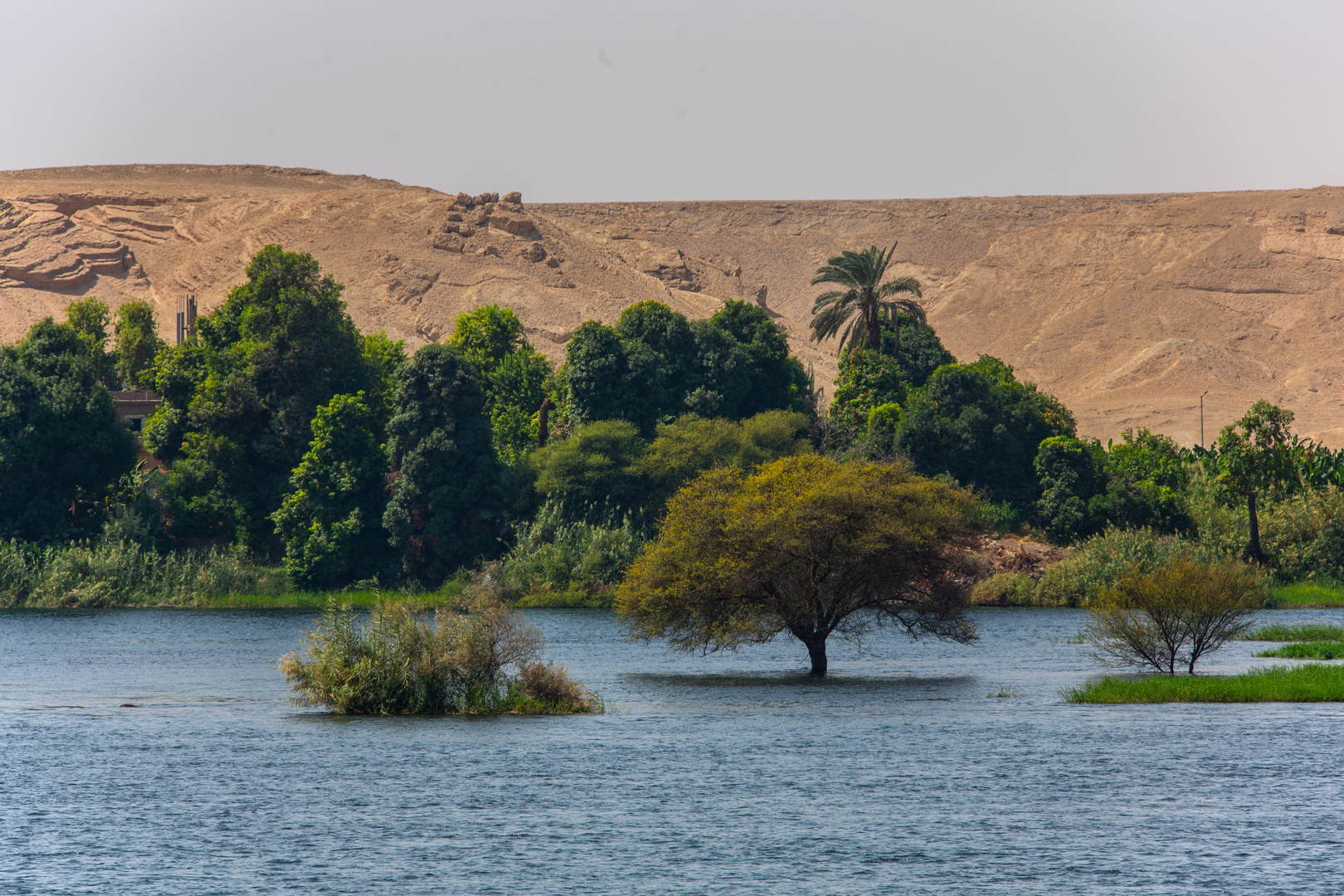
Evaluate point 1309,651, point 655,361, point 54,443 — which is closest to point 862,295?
point 655,361

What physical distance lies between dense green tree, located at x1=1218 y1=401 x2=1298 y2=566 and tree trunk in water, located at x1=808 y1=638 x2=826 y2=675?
43.4 metres

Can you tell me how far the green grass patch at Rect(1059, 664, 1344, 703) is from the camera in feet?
136

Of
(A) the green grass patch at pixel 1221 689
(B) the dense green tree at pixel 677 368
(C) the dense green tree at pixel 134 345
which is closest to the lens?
(A) the green grass patch at pixel 1221 689

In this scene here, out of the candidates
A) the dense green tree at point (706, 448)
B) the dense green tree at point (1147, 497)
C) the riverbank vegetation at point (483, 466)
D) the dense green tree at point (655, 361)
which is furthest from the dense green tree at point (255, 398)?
the dense green tree at point (1147, 497)

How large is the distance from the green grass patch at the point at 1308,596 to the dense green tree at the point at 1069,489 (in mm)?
12343

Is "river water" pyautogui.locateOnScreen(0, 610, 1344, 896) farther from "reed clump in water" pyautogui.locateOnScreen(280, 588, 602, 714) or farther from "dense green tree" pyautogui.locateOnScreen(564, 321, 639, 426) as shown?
"dense green tree" pyautogui.locateOnScreen(564, 321, 639, 426)

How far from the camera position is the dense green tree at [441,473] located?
87000 millimetres


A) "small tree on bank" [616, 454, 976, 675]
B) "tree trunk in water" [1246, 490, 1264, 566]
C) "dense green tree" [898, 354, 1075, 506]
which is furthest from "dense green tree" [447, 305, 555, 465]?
"small tree on bank" [616, 454, 976, 675]

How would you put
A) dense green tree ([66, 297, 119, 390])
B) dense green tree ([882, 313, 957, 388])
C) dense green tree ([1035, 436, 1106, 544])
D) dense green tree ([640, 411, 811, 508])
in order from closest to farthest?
dense green tree ([640, 411, 811, 508])
dense green tree ([1035, 436, 1106, 544])
dense green tree ([882, 313, 957, 388])
dense green tree ([66, 297, 119, 390])

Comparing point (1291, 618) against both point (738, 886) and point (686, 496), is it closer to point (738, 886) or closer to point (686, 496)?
point (686, 496)

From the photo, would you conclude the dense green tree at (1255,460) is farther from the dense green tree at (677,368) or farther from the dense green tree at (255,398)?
the dense green tree at (255,398)

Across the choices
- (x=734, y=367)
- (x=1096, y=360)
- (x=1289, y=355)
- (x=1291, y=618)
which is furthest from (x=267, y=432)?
(x=1289, y=355)

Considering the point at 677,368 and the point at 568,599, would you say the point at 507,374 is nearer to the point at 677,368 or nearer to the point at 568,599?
the point at 677,368

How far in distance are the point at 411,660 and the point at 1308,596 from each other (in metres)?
59.2
